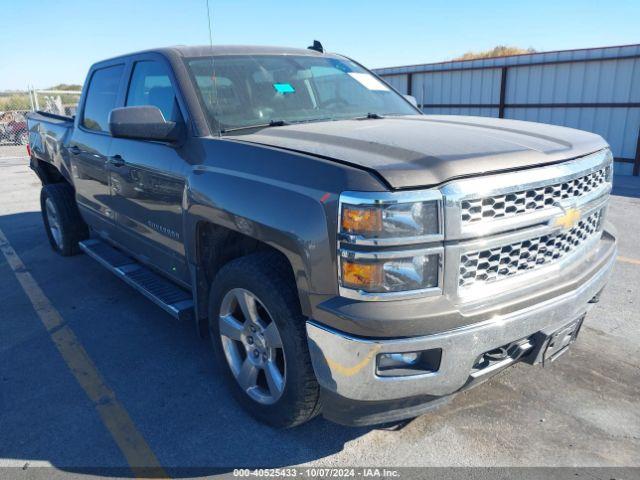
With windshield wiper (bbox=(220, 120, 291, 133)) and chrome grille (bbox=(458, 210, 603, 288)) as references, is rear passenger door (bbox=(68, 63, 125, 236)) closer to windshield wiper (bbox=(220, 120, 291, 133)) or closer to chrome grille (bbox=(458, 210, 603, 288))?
windshield wiper (bbox=(220, 120, 291, 133))

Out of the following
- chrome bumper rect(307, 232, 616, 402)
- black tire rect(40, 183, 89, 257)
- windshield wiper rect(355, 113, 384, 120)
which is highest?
windshield wiper rect(355, 113, 384, 120)

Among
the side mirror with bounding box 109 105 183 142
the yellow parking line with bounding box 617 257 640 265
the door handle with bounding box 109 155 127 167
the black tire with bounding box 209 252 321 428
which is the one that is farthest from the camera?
the yellow parking line with bounding box 617 257 640 265

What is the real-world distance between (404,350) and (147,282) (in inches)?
95.9

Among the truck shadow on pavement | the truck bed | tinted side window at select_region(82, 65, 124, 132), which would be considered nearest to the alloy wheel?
→ the truck shadow on pavement

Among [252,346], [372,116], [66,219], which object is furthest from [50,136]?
[252,346]

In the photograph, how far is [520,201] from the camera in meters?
2.24

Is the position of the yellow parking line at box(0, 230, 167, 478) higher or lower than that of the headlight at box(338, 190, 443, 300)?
lower

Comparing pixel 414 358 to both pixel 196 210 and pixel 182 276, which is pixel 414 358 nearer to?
pixel 196 210

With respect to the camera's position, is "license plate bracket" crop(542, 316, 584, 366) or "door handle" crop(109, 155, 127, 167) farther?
"door handle" crop(109, 155, 127, 167)

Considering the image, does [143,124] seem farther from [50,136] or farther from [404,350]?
[50,136]

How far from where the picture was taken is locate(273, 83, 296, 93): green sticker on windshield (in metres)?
3.48

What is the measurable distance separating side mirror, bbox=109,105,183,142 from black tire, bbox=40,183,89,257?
122 inches

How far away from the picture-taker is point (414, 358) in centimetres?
216

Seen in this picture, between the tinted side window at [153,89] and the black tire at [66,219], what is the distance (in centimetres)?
222
